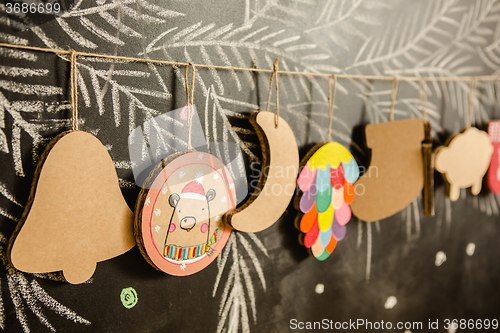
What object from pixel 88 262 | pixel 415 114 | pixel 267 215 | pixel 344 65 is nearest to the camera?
pixel 88 262

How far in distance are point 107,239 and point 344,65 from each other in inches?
28.5

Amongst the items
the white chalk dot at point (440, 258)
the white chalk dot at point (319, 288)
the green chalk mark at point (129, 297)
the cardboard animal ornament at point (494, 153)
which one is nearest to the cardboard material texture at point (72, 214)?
the green chalk mark at point (129, 297)

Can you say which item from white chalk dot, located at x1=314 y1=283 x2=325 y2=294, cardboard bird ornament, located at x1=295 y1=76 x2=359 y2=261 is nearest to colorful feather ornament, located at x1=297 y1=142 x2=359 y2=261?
cardboard bird ornament, located at x1=295 y1=76 x2=359 y2=261

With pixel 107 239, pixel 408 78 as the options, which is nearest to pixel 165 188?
pixel 107 239

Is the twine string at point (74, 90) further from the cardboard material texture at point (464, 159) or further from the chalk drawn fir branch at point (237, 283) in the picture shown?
the cardboard material texture at point (464, 159)

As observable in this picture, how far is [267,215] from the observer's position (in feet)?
2.38

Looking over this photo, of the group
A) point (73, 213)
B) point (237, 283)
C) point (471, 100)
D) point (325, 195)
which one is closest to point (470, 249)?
point (471, 100)

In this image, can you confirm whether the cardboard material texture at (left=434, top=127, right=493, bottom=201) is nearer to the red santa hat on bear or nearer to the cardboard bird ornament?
the cardboard bird ornament

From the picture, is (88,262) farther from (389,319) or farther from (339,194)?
(389,319)

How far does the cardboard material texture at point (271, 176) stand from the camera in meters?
0.70

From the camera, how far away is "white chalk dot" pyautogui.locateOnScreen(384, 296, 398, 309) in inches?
41.5

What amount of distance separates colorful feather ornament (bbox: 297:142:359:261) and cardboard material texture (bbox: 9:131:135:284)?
417 millimetres

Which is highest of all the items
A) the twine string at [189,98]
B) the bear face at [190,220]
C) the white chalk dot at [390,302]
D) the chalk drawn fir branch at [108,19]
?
the chalk drawn fir branch at [108,19]

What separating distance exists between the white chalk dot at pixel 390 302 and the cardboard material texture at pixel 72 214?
89 cm
